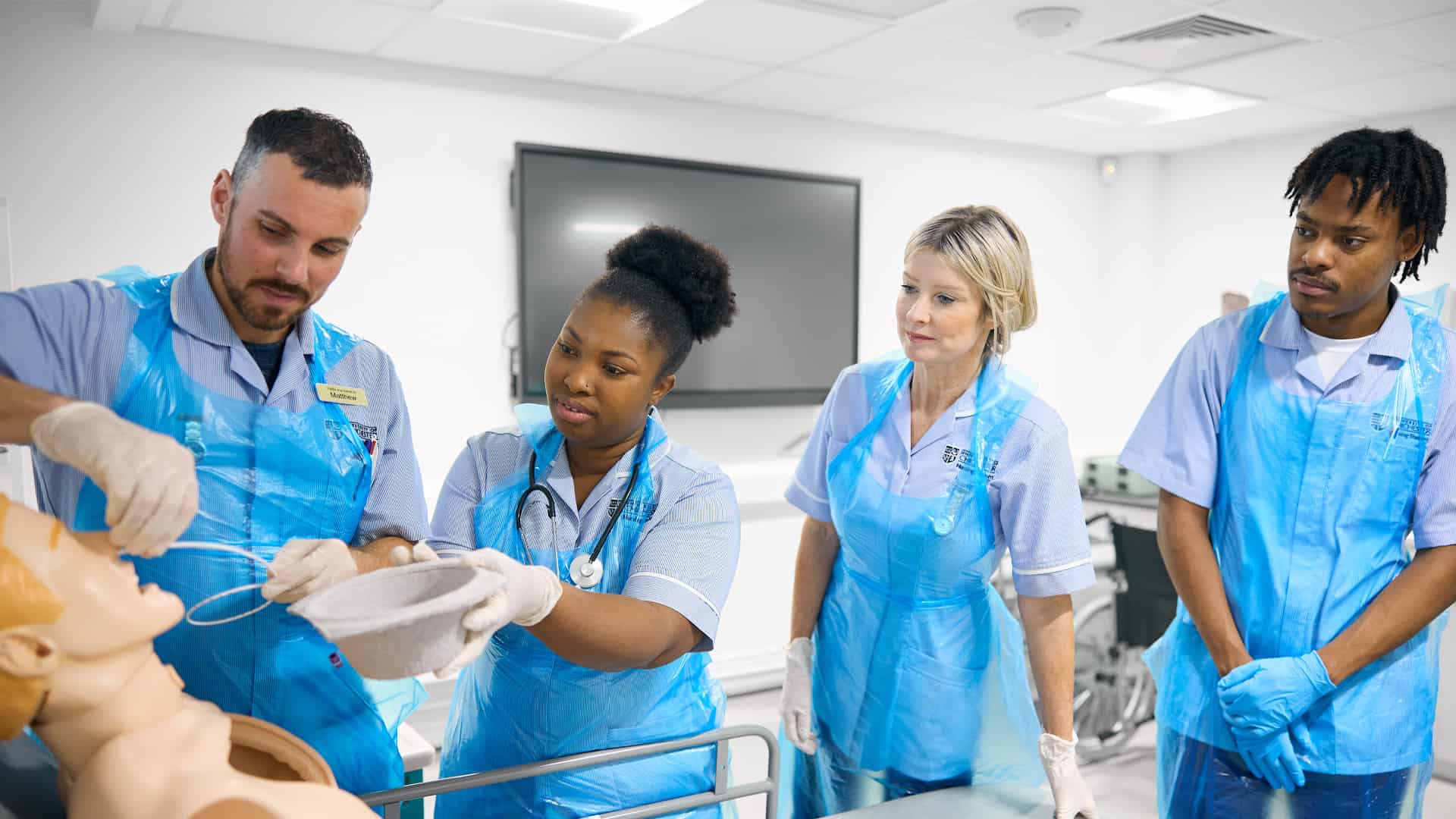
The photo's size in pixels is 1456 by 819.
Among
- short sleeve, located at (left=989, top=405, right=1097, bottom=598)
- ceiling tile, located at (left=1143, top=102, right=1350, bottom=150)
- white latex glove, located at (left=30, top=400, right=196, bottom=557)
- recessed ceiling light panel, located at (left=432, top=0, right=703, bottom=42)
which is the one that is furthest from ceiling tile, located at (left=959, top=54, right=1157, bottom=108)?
white latex glove, located at (left=30, top=400, right=196, bottom=557)

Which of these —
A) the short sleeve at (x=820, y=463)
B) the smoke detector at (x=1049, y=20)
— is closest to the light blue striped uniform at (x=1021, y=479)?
the short sleeve at (x=820, y=463)

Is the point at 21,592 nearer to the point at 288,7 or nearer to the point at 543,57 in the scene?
the point at 288,7

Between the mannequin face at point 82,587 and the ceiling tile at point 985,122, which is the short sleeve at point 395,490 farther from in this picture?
the ceiling tile at point 985,122

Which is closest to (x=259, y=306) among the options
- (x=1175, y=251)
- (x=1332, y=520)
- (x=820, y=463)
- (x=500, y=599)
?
(x=500, y=599)

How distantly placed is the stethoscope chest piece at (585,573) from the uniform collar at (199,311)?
1.65 feet

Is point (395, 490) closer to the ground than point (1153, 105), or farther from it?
closer to the ground

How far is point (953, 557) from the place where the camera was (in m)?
1.68

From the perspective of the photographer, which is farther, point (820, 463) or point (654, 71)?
point (654, 71)

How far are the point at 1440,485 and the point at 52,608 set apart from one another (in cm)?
183

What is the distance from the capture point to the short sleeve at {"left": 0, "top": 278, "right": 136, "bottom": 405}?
42.6 inches

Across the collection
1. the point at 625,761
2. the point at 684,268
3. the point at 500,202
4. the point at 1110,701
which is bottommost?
the point at 1110,701

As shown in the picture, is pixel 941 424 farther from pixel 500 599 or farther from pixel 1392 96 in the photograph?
pixel 1392 96

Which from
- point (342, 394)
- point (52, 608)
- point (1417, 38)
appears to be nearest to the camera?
point (52, 608)

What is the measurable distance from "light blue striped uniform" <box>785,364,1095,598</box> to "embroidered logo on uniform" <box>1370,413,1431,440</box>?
1.53 feet
